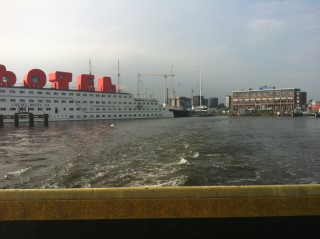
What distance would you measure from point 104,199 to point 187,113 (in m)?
182

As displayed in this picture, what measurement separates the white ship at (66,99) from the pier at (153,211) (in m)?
82.9

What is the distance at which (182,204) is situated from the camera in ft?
16.1

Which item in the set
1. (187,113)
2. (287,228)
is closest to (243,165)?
(287,228)

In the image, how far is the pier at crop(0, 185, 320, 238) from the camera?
4859 millimetres

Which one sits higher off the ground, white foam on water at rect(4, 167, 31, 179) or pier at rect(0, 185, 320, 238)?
pier at rect(0, 185, 320, 238)

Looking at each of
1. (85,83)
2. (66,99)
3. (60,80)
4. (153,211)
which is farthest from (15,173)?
(85,83)

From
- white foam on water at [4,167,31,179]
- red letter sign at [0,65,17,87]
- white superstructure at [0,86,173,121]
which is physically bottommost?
white foam on water at [4,167,31,179]

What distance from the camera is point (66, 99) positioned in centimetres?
10588

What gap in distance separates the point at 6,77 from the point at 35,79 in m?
9.29

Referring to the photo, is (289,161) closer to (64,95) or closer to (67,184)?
(67,184)

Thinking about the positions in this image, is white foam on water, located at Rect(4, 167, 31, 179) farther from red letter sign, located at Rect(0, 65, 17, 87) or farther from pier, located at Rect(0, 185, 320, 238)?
red letter sign, located at Rect(0, 65, 17, 87)

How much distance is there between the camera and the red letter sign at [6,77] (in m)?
93.8

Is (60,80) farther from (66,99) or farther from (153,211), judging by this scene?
(153,211)

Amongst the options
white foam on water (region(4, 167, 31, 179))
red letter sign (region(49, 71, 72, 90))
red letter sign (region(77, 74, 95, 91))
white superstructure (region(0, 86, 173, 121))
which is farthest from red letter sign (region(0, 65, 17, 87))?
white foam on water (region(4, 167, 31, 179))
